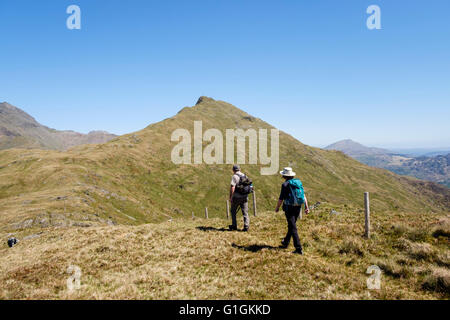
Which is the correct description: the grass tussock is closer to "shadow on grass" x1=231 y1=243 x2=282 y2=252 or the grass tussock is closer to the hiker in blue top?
the hiker in blue top

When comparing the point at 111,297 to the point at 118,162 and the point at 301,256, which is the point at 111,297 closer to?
the point at 301,256

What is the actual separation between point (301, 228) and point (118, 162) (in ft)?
369

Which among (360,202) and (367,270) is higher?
(367,270)

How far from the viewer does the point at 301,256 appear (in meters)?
11.3

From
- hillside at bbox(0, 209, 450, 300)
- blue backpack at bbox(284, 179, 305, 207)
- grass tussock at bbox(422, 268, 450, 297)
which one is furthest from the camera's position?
blue backpack at bbox(284, 179, 305, 207)

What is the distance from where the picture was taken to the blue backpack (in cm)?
1146

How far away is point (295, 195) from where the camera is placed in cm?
1152

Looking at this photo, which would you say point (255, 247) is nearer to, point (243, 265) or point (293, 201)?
point (243, 265)

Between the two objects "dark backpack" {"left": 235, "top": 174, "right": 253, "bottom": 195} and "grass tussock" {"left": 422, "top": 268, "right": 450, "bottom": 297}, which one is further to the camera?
"dark backpack" {"left": 235, "top": 174, "right": 253, "bottom": 195}

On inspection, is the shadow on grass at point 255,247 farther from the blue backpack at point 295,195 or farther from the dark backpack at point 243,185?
the dark backpack at point 243,185

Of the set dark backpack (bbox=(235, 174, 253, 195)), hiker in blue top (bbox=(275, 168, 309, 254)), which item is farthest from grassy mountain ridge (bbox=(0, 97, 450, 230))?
hiker in blue top (bbox=(275, 168, 309, 254))

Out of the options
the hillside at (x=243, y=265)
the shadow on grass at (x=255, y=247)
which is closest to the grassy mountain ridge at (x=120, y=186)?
the hillside at (x=243, y=265)
